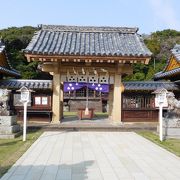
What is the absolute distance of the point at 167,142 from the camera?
12914 mm

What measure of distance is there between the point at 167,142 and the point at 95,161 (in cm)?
467

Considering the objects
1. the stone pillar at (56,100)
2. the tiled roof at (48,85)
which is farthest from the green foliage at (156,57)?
the stone pillar at (56,100)

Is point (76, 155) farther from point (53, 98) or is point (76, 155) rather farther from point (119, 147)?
point (53, 98)

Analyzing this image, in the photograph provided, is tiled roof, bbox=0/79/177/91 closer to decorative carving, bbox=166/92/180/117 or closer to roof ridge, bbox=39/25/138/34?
roof ridge, bbox=39/25/138/34

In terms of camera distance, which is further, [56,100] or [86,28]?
[86,28]

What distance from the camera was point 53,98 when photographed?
1853cm

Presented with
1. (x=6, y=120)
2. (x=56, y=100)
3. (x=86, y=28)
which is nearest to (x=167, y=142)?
(x=6, y=120)

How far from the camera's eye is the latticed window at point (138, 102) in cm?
1898

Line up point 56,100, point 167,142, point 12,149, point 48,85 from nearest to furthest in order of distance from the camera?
point 12,149 → point 167,142 → point 56,100 → point 48,85

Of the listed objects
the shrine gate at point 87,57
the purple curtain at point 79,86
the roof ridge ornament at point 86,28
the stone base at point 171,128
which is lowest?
the stone base at point 171,128

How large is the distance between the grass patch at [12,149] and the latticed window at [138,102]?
5708mm

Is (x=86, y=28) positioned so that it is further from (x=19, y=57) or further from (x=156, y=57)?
(x=156, y=57)

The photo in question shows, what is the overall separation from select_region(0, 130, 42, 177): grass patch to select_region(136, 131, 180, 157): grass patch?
14.8ft

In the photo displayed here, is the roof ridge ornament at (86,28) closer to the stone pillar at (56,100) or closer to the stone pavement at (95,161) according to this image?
the stone pillar at (56,100)
